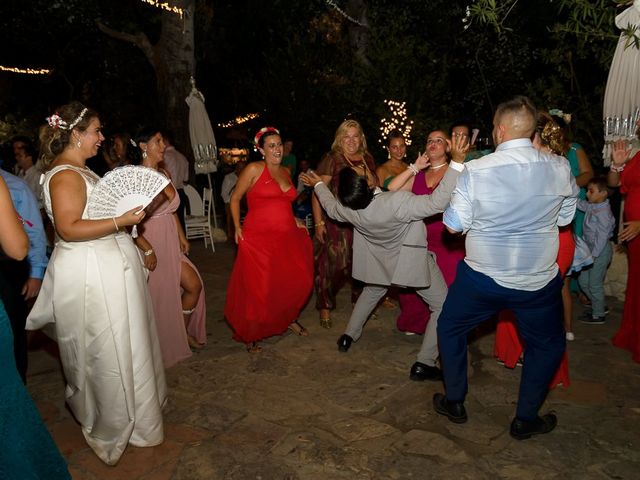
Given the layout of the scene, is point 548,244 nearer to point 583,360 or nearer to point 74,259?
point 583,360

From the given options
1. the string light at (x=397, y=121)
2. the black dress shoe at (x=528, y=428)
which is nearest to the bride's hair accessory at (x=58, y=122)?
the black dress shoe at (x=528, y=428)

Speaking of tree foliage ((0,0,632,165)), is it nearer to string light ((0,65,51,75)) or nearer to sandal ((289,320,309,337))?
string light ((0,65,51,75))

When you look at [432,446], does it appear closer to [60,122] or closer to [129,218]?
[129,218]

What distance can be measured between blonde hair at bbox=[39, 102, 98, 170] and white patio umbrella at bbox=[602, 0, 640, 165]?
3.97 m

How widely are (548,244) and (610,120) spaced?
2.34m

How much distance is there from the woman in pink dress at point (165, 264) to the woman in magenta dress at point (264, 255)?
434 millimetres

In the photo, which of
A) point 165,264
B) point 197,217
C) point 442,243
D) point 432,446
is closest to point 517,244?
point 432,446

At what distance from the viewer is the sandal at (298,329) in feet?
17.5

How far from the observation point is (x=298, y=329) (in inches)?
211

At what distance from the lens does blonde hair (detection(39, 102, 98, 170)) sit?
129 inches

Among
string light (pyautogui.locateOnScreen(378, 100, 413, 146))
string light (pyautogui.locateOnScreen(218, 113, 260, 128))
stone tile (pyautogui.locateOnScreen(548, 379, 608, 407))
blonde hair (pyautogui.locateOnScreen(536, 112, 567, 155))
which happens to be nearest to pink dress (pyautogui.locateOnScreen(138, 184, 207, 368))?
blonde hair (pyautogui.locateOnScreen(536, 112, 567, 155))

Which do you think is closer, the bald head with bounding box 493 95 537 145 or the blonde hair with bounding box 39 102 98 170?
the bald head with bounding box 493 95 537 145

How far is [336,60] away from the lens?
42.1 ft

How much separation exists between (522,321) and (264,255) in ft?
7.86
